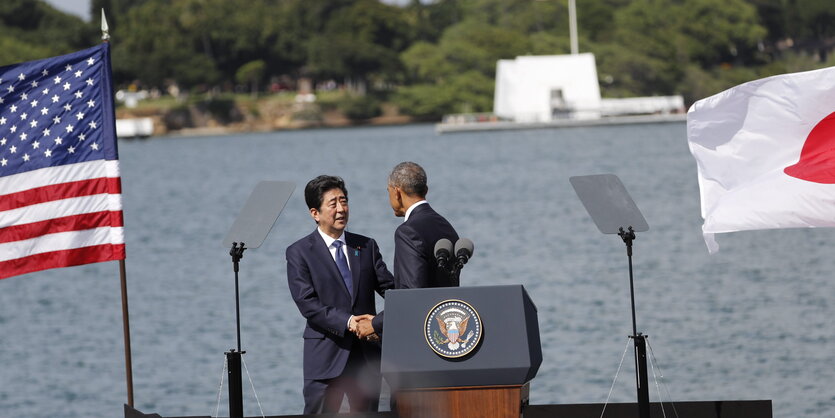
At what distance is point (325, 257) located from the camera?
671 centimetres

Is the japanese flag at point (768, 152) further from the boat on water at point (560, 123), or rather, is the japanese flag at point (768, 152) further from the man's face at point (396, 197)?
the boat on water at point (560, 123)

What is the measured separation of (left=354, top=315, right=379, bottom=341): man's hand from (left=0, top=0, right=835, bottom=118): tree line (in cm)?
9176

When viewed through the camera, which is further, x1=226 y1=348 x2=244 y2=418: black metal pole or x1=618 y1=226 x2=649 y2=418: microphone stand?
x1=226 y1=348 x2=244 y2=418: black metal pole

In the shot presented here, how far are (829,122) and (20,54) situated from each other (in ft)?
346

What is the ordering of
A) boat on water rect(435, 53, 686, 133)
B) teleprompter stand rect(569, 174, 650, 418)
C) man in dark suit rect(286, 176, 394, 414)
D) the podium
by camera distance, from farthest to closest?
boat on water rect(435, 53, 686, 133), teleprompter stand rect(569, 174, 650, 418), man in dark suit rect(286, 176, 394, 414), the podium

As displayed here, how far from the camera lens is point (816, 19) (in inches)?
4188

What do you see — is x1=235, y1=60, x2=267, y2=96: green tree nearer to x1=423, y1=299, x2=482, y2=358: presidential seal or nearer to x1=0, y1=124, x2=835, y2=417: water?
x1=0, y1=124, x2=835, y2=417: water

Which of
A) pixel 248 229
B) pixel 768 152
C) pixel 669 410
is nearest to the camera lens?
pixel 248 229

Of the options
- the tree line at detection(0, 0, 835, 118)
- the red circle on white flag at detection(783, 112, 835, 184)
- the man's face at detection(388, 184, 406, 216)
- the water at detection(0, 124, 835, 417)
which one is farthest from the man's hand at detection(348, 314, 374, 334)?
the tree line at detection(0, 0, 835, 118)

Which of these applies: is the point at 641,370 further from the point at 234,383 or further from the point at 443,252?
the point at 234,383

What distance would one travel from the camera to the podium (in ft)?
19.4

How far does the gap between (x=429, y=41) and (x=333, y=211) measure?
402ft

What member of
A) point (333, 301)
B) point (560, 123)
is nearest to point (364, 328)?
point (333, 301)

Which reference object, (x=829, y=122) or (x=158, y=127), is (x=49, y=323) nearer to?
(x=829, y=122)
